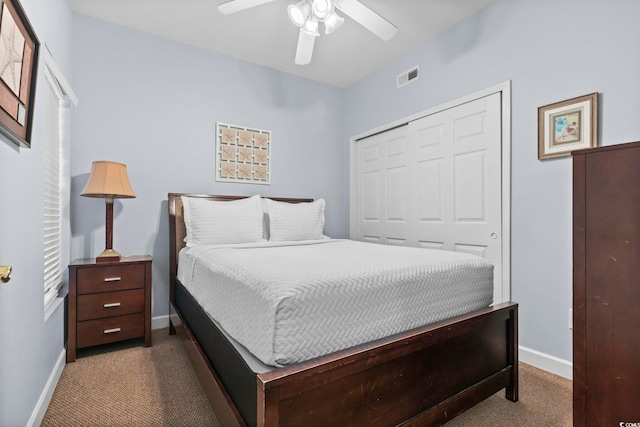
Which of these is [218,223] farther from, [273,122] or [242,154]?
[273,122]

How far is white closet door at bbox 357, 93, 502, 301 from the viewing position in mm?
2457

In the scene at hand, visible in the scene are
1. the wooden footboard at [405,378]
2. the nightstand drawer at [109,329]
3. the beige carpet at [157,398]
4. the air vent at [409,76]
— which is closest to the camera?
the wooden footboard at [405,378]

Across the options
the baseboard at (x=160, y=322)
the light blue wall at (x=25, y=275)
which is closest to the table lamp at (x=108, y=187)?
the light blue wall at (x=25, y=275)

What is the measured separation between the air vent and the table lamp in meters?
2.70

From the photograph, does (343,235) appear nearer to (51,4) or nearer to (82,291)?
(82,291)

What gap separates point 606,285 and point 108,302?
2870 mm

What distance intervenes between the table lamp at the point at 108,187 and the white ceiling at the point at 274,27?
4.31 ft

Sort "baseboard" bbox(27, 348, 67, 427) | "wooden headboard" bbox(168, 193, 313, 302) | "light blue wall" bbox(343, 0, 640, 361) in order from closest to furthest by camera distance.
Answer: "baseboard" bbox(27, 348, 67, 427)
"light blue wall" bbox(343, 0, 640, 361)
"wooden headboard" bbox(168, 193, 313, 302)

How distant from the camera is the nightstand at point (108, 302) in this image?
2.16 metres

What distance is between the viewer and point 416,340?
50.9 inches

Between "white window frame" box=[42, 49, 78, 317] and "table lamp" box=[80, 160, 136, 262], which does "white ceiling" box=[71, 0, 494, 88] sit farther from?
"table lamp" box=[80, 160, 136, 262]

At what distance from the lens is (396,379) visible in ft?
4.08

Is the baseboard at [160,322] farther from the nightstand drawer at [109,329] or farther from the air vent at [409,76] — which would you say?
the air vent at [409,76]

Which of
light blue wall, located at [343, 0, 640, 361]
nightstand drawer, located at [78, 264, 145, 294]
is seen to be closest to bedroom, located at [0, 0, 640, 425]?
light blue wall, located at [343, 0, 640, 361]
